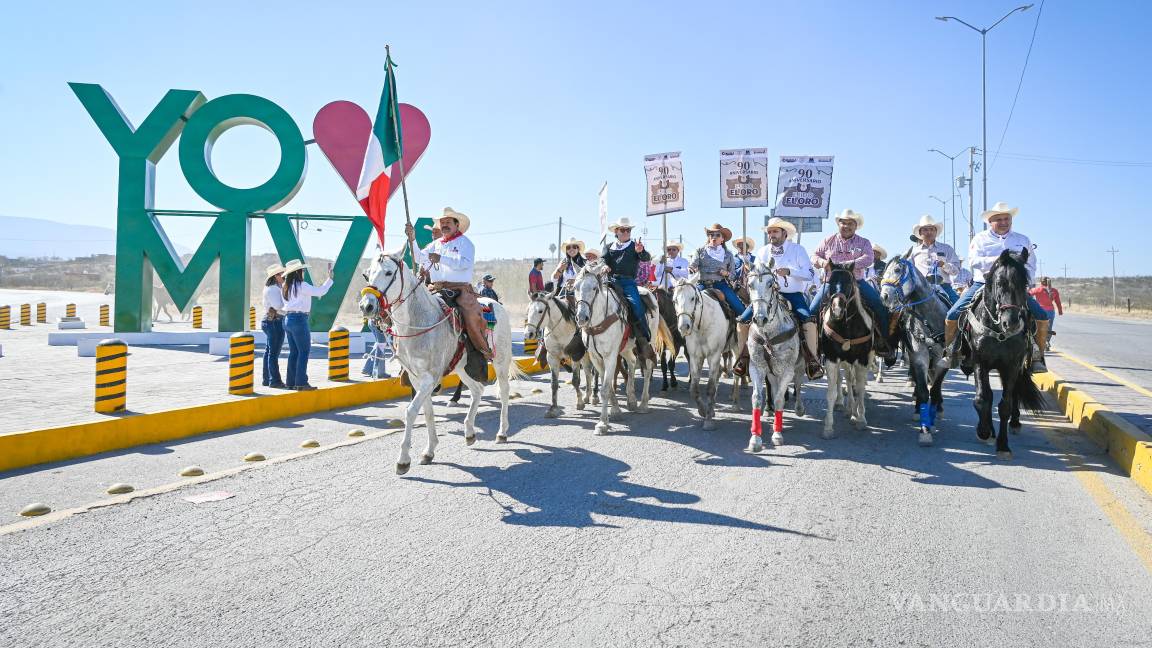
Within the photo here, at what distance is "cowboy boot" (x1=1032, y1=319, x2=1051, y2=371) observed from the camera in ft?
27.4

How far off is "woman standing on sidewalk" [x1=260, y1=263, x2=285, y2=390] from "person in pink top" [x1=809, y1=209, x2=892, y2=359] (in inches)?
339

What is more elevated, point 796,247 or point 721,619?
point 796,247

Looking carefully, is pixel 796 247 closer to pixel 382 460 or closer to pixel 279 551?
pixel 382 460

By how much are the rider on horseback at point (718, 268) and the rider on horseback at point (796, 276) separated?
126 cm

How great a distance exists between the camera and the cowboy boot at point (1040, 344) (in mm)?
8352

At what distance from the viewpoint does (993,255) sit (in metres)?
8.28

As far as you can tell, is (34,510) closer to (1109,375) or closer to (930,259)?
(930,259)

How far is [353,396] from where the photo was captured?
11.8 metres

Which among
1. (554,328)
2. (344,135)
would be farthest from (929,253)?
(344,135)

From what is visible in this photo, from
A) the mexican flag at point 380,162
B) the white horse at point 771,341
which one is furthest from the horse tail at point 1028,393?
the mexican flag at point 380,162

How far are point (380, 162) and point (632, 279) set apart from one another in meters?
4.22

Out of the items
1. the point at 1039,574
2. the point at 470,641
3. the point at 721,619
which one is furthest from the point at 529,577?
the point at 1039,574

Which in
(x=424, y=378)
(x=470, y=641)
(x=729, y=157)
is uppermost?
(x=729, y=157)

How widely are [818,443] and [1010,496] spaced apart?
2.43 m
